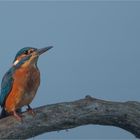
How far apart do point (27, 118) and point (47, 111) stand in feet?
0.56

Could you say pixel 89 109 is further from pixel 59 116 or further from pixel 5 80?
pixel 5 80

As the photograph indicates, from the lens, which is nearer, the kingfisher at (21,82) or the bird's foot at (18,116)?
the bird's foot at (18,116)

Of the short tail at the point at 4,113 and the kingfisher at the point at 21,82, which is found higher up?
the kingfisher at the point at 21,82

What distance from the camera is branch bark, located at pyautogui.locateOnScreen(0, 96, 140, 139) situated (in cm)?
389

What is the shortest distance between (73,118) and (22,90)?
0.54 meters

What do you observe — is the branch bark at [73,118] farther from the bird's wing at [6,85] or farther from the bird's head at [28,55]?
the bird's head at [28,55]

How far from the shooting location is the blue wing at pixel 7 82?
14.0 ft

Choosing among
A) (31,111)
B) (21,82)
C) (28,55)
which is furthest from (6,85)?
(31,111)

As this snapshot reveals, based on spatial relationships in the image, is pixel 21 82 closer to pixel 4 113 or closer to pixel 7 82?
pixel 7 82

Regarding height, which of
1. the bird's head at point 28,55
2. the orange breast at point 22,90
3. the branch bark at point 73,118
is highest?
the bird's head at point 28,55

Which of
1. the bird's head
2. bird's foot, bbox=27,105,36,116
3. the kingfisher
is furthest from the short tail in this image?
the bird's head

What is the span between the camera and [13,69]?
436 centimetres

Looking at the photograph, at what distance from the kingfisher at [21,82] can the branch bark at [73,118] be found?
19 centimetres

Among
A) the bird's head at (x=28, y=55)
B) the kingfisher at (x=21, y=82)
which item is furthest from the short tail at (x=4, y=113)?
the bird's head at (x=28, y=55)
